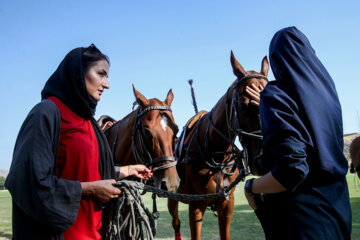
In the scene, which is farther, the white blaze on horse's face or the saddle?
the saddle

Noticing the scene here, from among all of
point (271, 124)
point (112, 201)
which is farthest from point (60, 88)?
point (271, 124)

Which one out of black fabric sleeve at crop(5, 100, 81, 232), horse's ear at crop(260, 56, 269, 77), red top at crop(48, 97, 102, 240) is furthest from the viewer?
horse's ear at crop(260, 56, 269, 77)

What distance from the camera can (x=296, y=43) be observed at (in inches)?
67.9

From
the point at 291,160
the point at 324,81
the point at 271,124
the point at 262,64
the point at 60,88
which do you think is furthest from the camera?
the point at 262,64

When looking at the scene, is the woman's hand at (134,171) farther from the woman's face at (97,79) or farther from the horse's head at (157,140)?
the horse's head at (157,140)

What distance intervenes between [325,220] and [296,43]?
1007mm

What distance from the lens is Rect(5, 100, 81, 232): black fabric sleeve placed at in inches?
56.8

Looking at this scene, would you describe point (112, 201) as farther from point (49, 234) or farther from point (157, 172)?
point (157, 172)

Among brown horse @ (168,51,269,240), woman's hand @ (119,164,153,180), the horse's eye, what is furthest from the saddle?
woman's hand @ (119,164,153,180)

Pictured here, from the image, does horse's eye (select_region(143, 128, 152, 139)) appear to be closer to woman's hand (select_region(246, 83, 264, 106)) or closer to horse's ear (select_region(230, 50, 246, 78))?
horse's ear (select_region(230, 50, 246, 78))

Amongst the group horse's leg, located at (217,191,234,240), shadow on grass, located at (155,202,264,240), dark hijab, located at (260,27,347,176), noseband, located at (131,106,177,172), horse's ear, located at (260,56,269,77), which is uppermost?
horse's ear, located at (260,56,269,77)

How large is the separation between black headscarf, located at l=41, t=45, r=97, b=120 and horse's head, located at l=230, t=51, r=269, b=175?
60.7 inches

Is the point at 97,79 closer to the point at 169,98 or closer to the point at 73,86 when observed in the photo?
the point at 73,86

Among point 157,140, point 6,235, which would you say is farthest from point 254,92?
point 6,235
